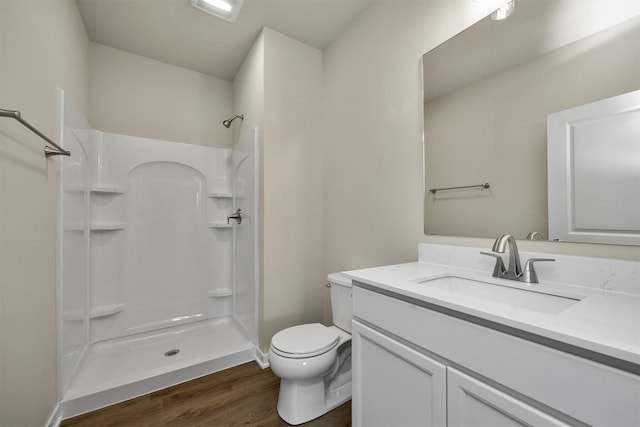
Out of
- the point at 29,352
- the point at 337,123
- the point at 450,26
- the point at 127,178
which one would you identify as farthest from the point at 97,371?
the point at 450,26

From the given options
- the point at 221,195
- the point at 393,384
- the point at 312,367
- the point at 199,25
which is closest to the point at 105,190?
the point at 221,195

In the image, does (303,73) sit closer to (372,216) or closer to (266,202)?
(266,202)

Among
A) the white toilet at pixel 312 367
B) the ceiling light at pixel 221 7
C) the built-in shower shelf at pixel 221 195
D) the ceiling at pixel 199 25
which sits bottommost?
the white toilet at pixel 312 367

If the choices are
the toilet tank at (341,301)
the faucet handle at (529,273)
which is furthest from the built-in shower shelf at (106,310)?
the faucet handle at (529,273)

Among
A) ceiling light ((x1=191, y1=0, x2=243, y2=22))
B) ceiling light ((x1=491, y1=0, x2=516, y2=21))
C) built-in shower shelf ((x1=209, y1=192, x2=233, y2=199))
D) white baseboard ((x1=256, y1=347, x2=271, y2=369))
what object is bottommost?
white baseboard ((x1=256, y1=347, x2=271, y2=369))

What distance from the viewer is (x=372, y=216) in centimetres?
177

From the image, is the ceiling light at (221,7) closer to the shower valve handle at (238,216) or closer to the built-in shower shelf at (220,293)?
the shower valve handle at (238,216)

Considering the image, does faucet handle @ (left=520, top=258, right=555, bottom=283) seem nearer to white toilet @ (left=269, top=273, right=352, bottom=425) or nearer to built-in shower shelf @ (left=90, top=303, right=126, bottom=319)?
white toilet @ (left=269, top=273, right=352, bottom=425)

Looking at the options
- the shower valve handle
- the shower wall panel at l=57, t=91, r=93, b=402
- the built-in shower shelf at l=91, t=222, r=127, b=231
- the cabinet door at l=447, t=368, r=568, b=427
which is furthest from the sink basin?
the built-in shower shelf at l=91, t=222, r=127, b=231

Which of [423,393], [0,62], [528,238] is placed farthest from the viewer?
[528,238]

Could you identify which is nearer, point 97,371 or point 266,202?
point 97,371

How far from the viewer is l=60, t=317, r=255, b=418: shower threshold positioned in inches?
61.8

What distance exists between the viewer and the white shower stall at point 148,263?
1655mm

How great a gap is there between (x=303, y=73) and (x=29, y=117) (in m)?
1.75
